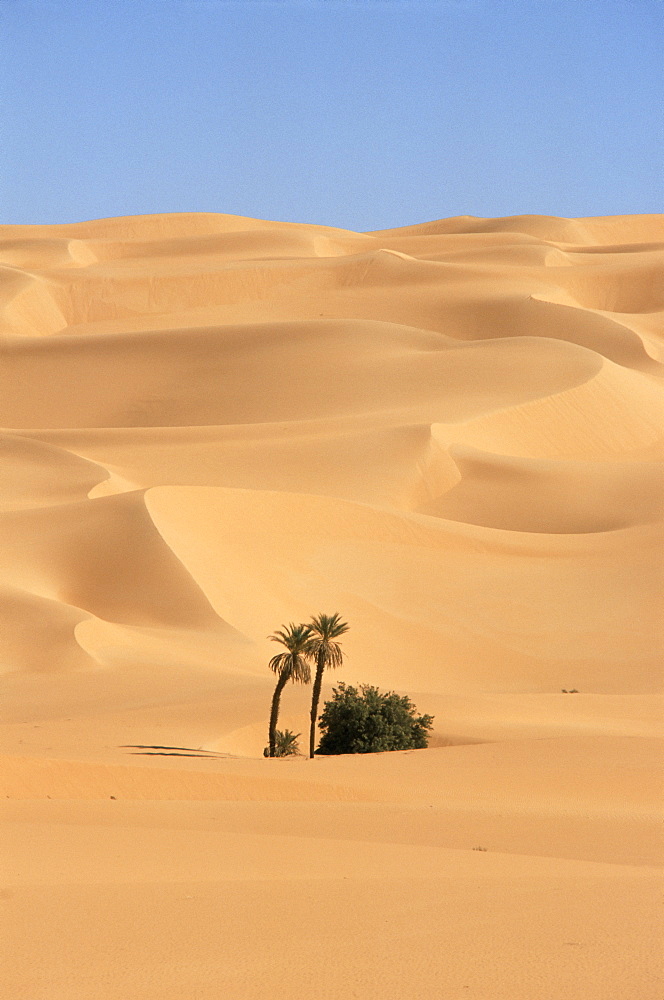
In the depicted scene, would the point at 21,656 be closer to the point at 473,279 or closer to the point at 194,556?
the point at 194,556

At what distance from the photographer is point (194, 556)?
1046 inches

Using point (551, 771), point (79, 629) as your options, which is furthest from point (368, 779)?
point (79, 629)

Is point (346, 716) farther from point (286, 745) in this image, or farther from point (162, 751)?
point (162, 751)

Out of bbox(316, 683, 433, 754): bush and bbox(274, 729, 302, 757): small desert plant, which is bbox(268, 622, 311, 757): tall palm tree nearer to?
bbox(274, 729, 302, 757): small desert plant

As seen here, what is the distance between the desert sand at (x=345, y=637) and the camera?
23.0 feet

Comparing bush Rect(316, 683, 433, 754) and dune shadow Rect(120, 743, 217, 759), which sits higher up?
bush Rect(316, 683, 433, 754)

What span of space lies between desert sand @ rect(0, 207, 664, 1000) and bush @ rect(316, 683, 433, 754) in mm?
414

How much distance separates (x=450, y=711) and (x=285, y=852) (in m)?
9.48

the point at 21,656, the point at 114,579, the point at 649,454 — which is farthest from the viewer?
the point at 649,454

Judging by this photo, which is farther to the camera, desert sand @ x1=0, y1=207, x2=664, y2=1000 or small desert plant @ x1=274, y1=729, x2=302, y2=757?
small desert plant @ x1=274, y1=729, x2=302, y2=757

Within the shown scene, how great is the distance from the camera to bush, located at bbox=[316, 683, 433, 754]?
17.2 m

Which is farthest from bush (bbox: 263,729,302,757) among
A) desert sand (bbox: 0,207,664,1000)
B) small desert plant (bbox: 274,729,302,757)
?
desert sand (bbox: 0,207,664,1000)

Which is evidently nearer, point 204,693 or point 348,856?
point 348,856

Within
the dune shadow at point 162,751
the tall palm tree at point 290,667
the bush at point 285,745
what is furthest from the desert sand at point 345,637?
the tall palm tree at point 290,667
